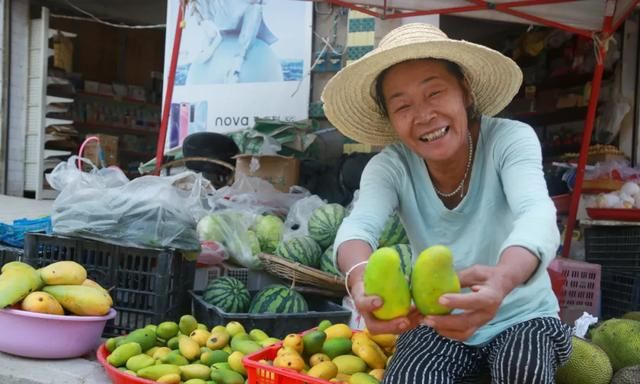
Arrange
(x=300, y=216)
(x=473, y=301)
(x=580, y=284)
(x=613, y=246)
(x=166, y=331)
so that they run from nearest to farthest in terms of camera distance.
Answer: (x=473, y=301), (x=166, y=331), (x=580, y=284), (x=613, y=246), (x=300, y=216)

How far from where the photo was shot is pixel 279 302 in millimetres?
3137

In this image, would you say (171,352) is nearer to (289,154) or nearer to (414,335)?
(414,335)

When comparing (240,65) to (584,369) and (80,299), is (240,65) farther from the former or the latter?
(584,369)

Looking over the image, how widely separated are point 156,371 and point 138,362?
0.38 ft

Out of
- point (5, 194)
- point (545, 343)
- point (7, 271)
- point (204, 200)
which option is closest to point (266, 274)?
point (204, 200)

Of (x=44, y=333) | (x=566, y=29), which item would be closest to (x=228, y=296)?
(x=44, y=333)

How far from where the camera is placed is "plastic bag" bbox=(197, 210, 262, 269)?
3.82m

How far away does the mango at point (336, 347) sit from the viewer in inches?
91.9

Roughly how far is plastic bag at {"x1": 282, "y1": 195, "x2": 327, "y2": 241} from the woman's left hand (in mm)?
2754

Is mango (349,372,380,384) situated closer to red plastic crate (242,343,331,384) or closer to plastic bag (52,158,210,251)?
red plastic crate (242,343,331,384)

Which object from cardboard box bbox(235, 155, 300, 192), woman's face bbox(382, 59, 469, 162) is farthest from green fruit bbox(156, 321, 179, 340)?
cardboard box bbox(235, 155, 300, 192)

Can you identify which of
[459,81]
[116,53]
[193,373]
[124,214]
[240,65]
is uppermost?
[116,53]

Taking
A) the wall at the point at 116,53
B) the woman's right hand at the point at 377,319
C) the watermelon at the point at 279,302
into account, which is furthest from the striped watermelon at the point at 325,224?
the wall at the point at 116,53

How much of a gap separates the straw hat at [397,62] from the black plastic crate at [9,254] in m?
2.18
